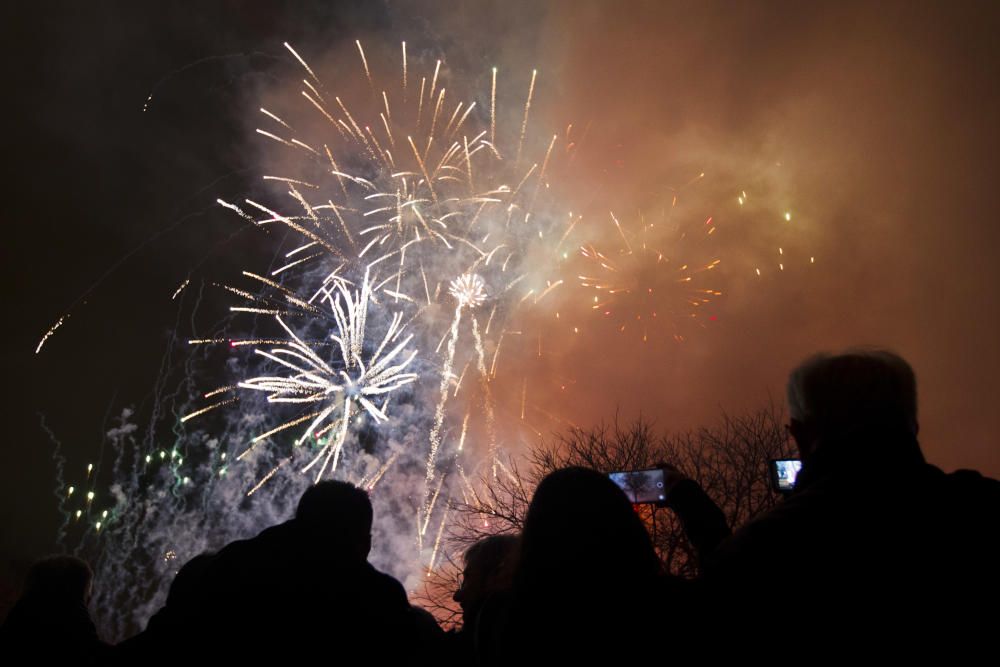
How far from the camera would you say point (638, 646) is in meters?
1.73

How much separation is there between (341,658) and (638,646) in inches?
55.6

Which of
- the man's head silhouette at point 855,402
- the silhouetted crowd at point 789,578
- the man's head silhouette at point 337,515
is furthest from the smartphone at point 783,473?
the man's head silhouette at point 337,515

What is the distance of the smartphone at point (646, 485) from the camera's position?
311cm

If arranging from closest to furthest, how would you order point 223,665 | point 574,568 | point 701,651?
1. point 701,651
2. point 574,568
3. point 223,665

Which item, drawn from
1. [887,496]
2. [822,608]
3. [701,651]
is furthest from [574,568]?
[887,496]

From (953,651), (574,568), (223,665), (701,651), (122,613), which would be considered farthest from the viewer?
(122,613)

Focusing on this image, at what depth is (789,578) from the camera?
1608 mm

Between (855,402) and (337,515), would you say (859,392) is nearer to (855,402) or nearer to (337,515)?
(855,402)

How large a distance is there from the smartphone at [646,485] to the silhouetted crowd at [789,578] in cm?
58

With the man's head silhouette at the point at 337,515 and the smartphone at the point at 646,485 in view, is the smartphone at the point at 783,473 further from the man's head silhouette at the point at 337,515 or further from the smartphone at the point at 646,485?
the man's head silhouette at the point at 337,515

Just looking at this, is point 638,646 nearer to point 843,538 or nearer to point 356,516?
point 843,538

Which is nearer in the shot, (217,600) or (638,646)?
(638,646)

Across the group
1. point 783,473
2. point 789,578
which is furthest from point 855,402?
point 783,473

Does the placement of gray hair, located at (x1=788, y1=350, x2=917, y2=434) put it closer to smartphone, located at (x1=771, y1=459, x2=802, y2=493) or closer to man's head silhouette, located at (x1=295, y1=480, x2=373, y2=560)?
man's head silhouette, located at (x1=295, y1=480, x2=373, y2=560)
